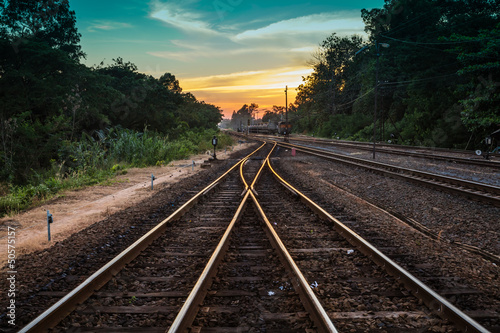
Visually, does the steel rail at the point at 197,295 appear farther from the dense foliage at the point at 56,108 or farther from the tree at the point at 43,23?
the tree at the point at 43,23

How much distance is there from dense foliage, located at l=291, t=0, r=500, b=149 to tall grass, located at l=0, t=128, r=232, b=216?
14261mm

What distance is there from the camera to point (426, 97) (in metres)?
36.9

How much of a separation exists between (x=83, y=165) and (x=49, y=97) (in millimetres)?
8245

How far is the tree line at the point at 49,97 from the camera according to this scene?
54.7 feet

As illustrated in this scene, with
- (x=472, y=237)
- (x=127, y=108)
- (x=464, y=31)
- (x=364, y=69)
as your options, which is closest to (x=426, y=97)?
(x=464, y=31)

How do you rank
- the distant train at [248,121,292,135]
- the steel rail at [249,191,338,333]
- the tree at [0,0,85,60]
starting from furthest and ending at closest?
1. the distant train at [248,121,292,135]
2. the tree at [0,0,85,60]
3. the steel rail at [249,191,338,333]

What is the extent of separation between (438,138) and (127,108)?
92.8 feet

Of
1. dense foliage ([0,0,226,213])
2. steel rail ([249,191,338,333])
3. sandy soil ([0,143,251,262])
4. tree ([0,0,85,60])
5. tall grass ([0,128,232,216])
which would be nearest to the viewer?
steel rail ([249,191,338,333])

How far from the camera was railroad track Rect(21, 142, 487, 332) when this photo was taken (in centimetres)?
329

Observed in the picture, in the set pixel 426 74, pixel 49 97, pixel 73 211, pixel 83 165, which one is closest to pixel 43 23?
pixel 49 97

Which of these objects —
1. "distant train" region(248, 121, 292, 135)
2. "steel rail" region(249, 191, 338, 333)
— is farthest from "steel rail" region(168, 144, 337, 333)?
"distant train" region(248, 121, 292, 135)

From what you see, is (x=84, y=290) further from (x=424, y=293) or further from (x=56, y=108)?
(x=56, y=108)

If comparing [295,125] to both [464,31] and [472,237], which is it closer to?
[464,31]

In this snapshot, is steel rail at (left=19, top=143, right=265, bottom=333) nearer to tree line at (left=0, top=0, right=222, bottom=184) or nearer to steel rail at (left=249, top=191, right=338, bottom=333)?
steel rail at (left=249, top=191, right=338, bottom=333)
